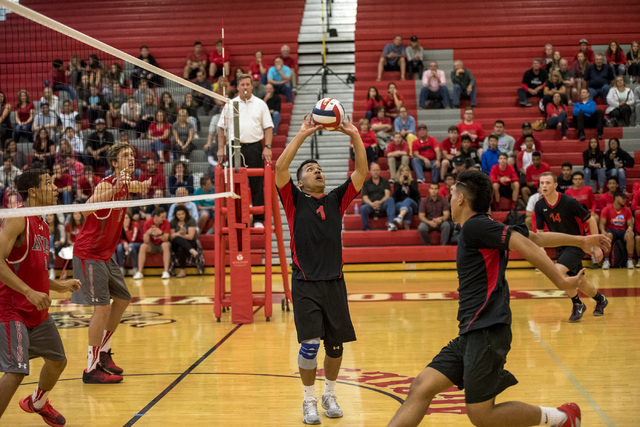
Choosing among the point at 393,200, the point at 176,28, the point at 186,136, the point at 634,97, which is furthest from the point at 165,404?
the point at 176,28

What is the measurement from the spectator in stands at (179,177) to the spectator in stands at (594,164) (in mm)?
8897

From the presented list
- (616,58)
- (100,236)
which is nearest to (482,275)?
(100,236)

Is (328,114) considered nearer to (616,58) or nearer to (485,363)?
(485,363)

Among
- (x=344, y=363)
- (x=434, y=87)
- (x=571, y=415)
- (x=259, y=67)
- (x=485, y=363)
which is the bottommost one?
(x=344, y=363)

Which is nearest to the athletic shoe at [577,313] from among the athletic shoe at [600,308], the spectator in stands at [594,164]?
the athletic shoe at [600,308]

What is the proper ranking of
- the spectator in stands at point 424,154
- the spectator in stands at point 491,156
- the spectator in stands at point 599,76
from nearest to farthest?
the spectator in stands at point 491,156
the spectator in stands at point 424,154
the spectator in stands at point 599,76

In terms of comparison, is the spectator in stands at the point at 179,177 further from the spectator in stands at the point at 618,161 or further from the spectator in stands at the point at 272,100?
the spectator in stands at the point at 618,161

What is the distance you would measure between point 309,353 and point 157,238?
8.90 metres

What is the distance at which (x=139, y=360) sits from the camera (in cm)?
635

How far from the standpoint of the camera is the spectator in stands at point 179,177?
8.77 metres

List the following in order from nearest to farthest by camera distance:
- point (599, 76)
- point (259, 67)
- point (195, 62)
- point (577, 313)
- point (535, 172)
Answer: point (577, 313) < point (535, 172) < point (599, 76) < point (259, 67) < point (195, 62)

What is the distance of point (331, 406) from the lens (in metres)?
4.54

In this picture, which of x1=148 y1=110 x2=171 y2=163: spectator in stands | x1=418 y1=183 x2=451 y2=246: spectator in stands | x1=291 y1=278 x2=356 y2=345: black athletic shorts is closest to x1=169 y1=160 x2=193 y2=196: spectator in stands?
x1=148 y1=110 x2=171 y2=163: spectator in stands

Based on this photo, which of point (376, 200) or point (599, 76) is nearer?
point (376, 200)
